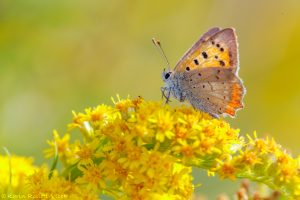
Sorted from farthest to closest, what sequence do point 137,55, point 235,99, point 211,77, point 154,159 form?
point 137,55 < point 211,77 < point 235,99 < point 154,159

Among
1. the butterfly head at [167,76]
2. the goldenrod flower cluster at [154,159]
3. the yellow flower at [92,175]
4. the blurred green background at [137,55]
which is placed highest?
the blurred green background at [137,55]

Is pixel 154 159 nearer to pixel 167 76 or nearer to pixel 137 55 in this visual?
pixel 167 76

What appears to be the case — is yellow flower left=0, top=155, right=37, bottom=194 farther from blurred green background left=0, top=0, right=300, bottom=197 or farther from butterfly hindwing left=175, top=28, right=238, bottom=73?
blurred green background left=0, top=0, right=300, bottom=197

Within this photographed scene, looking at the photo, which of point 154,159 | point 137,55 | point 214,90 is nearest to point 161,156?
point 154,159

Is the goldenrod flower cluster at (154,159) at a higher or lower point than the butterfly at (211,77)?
lower

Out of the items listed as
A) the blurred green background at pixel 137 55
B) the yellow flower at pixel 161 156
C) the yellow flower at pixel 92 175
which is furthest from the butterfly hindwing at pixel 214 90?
the blurred green background at pixel 137 55

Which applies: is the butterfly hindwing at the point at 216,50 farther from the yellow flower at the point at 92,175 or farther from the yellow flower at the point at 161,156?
the yellow flower at the point at 92,175

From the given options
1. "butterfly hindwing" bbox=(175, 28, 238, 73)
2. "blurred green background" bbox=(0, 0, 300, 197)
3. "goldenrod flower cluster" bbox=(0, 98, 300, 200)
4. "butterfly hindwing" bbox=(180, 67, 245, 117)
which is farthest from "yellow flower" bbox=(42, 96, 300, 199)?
"blurred green background" bbox=(0, 0, 300, 197)
